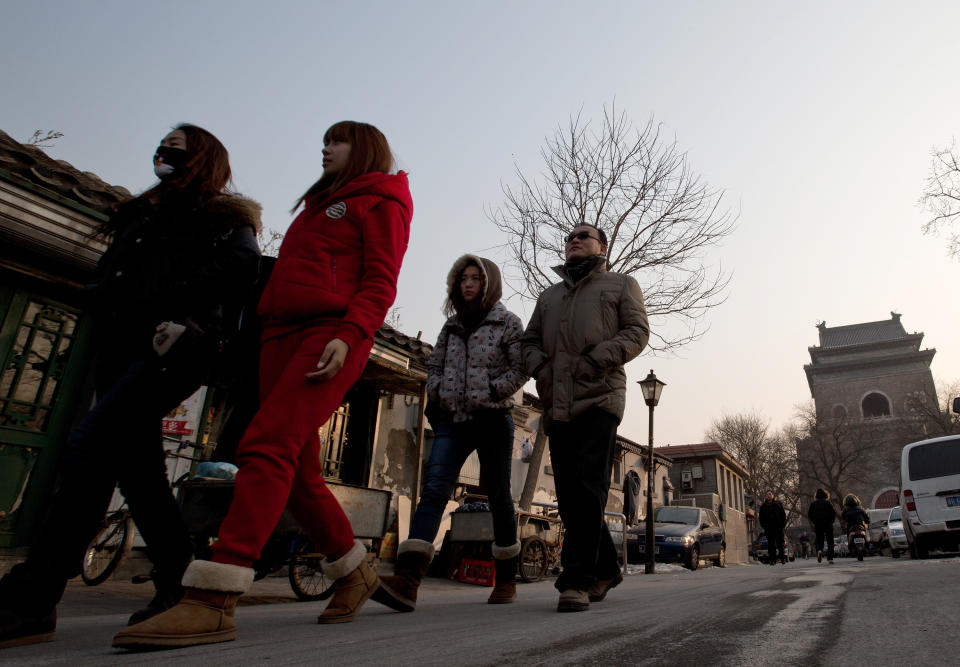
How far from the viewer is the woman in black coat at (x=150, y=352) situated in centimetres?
197

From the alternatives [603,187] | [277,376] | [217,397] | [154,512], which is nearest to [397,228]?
[277,376]

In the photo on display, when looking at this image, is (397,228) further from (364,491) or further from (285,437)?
(364,491)

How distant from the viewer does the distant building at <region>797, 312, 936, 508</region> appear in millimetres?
46469

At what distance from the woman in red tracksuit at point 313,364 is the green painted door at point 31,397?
479 centimetres

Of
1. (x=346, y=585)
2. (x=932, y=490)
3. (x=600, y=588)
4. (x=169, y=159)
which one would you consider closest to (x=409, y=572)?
(x=346, y=585)

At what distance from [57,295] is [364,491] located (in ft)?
12.5

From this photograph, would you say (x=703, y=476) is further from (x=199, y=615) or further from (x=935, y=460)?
(x=199, y=615)

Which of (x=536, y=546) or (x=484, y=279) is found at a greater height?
(x=484, y=279)

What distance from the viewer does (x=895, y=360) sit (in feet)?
194

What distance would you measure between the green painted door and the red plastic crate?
4.86 m

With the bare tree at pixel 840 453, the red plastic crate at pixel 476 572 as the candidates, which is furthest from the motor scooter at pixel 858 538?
the bare tree at pixel 840 453

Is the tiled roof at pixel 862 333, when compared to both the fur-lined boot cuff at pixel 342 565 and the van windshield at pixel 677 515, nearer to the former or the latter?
the van windshield at pixel 677 515

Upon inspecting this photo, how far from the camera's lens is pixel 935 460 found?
10.5 m

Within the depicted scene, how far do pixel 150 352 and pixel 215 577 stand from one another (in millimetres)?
829
